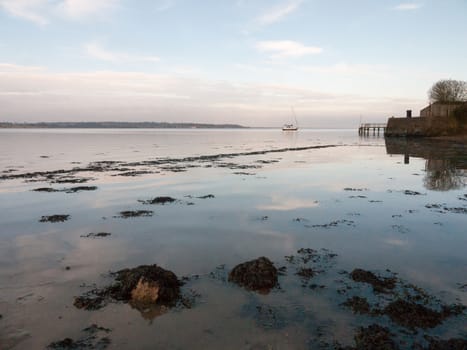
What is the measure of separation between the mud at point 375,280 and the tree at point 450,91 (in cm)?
7414

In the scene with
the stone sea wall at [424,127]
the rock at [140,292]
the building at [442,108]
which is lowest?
the rock at [140,292]

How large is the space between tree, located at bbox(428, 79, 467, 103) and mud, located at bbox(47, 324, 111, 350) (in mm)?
78077

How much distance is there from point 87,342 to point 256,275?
297cm

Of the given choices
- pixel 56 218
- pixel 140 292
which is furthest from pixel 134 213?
pixel 140 292

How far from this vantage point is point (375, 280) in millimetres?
6609

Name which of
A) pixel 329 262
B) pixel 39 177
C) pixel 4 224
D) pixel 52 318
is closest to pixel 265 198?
pixel 329 262


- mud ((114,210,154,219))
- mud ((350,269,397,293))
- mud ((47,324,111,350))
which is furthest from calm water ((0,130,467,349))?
mud ((350,269,397,293))

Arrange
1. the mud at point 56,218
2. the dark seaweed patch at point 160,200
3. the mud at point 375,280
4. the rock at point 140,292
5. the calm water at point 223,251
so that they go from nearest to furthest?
the calm water at point 223,251 < the rock at point 140,292 < the mud at point 375,280 < the mud at point 56,218 < the dark seaweed patch at point 160,200

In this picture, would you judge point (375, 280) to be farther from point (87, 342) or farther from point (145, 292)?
point (87, 342)

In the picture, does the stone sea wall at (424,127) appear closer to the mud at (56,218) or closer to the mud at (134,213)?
the mud at (134,213)

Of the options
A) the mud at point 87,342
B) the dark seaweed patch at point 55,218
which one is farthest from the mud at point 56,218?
the mud at point 87,342

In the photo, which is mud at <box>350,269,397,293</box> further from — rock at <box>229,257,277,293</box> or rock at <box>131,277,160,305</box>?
rock at <box>131,277,160,305</box>

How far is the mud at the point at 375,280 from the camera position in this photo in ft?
20.8

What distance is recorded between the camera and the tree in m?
69.9
